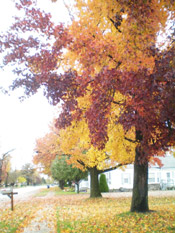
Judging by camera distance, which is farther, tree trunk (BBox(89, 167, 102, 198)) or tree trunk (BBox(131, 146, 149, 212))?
tree trunk (BBox(89, 167, 102, 198))

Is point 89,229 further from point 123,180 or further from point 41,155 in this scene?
point 123,180

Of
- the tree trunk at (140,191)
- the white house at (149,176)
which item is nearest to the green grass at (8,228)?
the tree trunk at (140,191)

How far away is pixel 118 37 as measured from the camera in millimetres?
7512

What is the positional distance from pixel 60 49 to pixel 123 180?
1328 inches

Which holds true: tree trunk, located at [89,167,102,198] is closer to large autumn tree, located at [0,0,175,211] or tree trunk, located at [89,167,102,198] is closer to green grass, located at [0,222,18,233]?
green grass, located at [0,222,18,233]

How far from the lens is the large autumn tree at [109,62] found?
633 centimetres

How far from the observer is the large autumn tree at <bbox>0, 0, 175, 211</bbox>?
6.33 meters

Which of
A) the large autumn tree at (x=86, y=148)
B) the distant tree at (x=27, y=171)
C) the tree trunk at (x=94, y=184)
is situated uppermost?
the large autumn tree at (x=86, y=148)

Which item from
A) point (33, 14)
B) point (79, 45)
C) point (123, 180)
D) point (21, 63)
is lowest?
point (123, 180)

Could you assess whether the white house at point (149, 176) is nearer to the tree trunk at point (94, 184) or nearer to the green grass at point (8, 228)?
the tree trunk at point (94, 184)

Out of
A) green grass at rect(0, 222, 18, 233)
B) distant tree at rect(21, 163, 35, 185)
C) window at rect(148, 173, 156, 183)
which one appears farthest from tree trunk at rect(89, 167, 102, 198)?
distant tree at rect(21, 163, 35, 185)

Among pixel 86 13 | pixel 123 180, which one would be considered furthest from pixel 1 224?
pixel 123 180

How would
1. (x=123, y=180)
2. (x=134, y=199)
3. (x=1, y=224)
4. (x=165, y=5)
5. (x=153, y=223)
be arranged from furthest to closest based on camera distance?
(x=123, y=180), (x=134, y=199), (x=1, y=224), (x=153, y=223), (x=165, y=5)

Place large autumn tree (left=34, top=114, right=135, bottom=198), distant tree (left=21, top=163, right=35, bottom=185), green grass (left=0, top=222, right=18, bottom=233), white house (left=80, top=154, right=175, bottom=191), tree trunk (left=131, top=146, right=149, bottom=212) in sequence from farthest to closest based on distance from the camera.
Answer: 1. distant tree (left=21, top=163, right=35, bottom=185)
2. white house (left=80, top=154, right=175, bottom=191)
3. large autumn tree (left=34, top=114, right=135, bottom=198)
4. tree trunk (left=131, top=146, right=149, bottom=212)
5. green grass (left=0, top=222, right=18, bottom=233)
